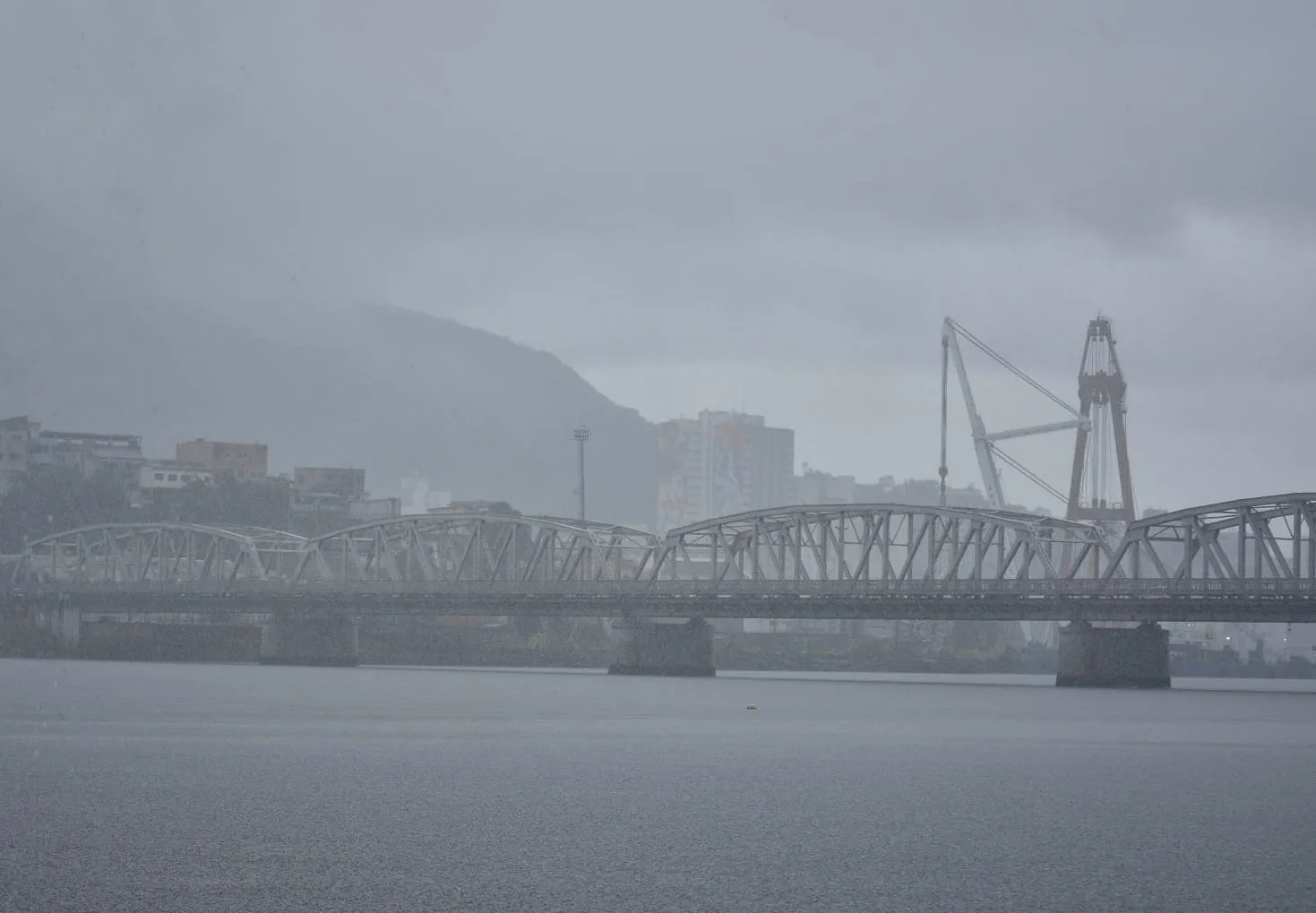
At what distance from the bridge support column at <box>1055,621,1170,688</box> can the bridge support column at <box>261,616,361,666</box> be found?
222 ft

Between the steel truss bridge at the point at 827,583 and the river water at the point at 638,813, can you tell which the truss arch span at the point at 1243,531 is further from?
the river water at the point at 638,813

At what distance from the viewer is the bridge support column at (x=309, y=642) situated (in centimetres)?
17275

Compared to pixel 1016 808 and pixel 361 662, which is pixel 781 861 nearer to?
pixel 1016 808

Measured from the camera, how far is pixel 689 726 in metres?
72.9

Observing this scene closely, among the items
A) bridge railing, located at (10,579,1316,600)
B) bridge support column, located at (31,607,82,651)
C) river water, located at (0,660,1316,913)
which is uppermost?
bridge railing, located at (10,579,1316,600)

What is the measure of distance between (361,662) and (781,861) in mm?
166401

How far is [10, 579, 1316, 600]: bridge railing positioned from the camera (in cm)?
12319

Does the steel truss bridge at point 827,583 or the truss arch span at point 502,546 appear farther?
the truss arch span at point 502,546

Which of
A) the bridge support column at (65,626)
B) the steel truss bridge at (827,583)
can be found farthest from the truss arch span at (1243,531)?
the bridge support column at (65,626)

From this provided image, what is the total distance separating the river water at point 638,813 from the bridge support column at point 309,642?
93.4m

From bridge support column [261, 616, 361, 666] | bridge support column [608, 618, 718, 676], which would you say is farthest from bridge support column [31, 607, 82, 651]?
bridge support column [608, 618, 718, 676]

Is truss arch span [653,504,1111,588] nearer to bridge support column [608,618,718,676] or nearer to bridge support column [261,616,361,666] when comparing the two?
bridge support column [608,618,718,676]

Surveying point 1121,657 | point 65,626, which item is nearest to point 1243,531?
point 1121,657

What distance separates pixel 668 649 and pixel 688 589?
4.58 m
